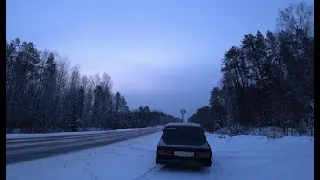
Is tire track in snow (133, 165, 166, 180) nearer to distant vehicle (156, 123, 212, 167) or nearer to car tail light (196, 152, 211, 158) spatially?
distant vehicle (156, 123, 212, 167)

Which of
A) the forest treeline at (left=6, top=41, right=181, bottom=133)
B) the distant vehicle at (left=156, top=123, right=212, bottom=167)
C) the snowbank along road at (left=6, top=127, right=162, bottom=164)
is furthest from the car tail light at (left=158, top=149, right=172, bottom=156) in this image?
the forest treeline at (left=6, top=41, right=181, bottom=133)

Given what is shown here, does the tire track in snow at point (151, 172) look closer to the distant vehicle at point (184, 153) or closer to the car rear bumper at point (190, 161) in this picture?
the distant vehicle at point (184, 153)

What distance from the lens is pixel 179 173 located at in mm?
10383

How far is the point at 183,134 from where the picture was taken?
12.4 metres

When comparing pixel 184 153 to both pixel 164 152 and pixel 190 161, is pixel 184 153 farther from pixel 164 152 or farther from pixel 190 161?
pixel 164 152

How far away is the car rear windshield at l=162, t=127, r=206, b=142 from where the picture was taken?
40.1ft

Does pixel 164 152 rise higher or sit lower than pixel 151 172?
higher

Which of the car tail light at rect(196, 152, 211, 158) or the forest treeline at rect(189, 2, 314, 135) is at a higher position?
the forest treeline at rect(189, 2, 314, 135)

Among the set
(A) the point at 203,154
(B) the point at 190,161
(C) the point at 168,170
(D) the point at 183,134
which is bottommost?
(C) the point at 168,170

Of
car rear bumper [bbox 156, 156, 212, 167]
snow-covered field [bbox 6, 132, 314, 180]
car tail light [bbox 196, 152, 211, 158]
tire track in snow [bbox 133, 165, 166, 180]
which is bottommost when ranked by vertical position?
tire track in snow [bbox 133, 165, 166, 180]

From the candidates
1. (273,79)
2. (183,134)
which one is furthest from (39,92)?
(183,134)

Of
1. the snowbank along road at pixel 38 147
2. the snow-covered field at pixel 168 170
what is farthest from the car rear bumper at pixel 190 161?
the snowbank along road at pixel 38 147
